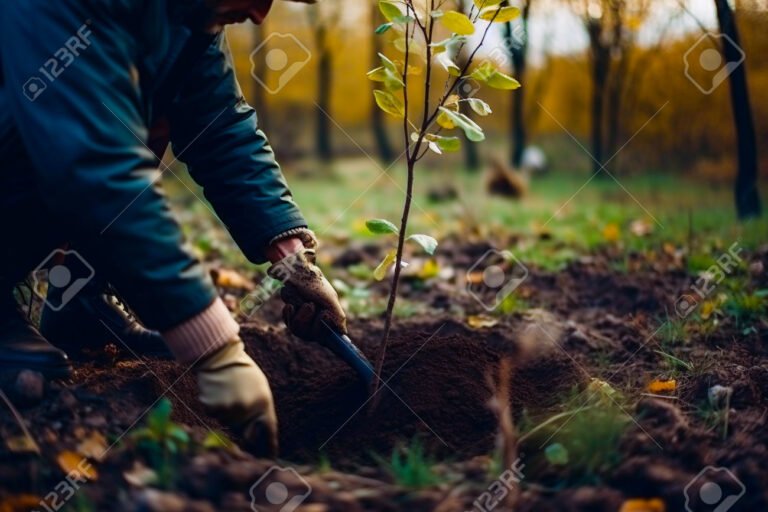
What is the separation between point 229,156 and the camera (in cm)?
223

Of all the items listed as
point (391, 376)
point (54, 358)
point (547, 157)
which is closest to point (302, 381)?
point (391, 376)

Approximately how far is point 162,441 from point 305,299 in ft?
2.40

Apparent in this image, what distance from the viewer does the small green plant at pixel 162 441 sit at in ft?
5.22

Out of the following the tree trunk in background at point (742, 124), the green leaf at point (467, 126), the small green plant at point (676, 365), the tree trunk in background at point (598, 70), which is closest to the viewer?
the green leaf at point (467, 126)

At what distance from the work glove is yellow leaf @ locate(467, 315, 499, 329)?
95 cm

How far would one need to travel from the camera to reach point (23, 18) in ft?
5.49

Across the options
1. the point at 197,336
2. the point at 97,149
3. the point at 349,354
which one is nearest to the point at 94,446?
the point at 197,336

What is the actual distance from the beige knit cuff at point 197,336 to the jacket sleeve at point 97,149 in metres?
0.02

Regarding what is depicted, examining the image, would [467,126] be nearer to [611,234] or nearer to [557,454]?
[557,454]

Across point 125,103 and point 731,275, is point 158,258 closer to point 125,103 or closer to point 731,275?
point 125,103

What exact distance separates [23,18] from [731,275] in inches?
121

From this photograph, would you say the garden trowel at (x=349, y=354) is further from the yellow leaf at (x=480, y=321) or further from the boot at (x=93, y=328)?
the yellow leaf at (x=480, y=321)

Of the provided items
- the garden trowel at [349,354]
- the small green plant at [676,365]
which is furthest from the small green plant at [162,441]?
the small green plant at [676,365]

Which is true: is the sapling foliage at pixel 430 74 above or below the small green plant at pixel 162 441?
above
